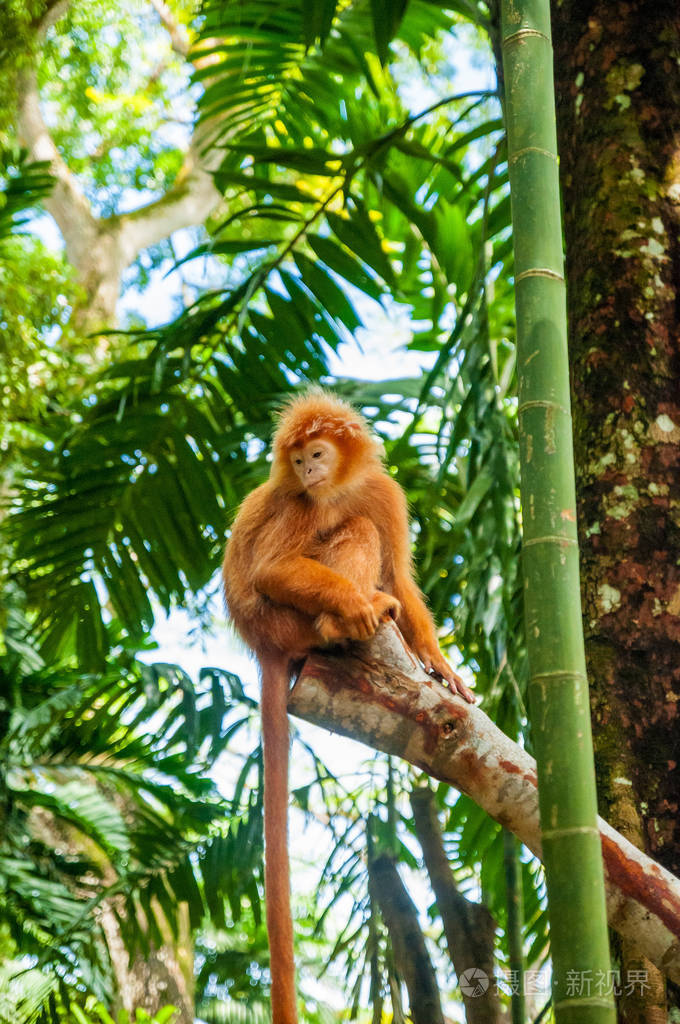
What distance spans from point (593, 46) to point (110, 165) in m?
8.42

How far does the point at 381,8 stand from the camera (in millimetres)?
2797

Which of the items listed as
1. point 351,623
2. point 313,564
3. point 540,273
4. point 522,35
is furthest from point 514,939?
point 522,35

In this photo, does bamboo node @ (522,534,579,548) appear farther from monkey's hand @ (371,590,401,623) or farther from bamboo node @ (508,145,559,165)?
monkey's hand @ (371,590,401,623)

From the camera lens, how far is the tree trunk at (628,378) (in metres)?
1.82

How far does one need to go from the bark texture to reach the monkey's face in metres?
0.68

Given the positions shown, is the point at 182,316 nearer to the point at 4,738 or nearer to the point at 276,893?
the point at 4,738

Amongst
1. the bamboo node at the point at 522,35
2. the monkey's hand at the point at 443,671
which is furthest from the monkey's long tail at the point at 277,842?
the bamboo node at the point at 522,35

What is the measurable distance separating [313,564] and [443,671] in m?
0.37

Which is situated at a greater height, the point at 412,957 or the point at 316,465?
the point at 316,465

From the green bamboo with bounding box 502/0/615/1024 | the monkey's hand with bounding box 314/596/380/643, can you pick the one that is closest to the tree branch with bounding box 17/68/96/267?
the monkey's hand with bounding box 314/596/380/643

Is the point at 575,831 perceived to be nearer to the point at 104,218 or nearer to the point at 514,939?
the point at 514,939

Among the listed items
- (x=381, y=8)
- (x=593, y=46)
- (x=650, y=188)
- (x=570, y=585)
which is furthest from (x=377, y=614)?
(x=381, y=8)

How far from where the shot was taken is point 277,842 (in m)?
1.95

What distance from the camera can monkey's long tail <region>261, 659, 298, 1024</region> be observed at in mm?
1671
